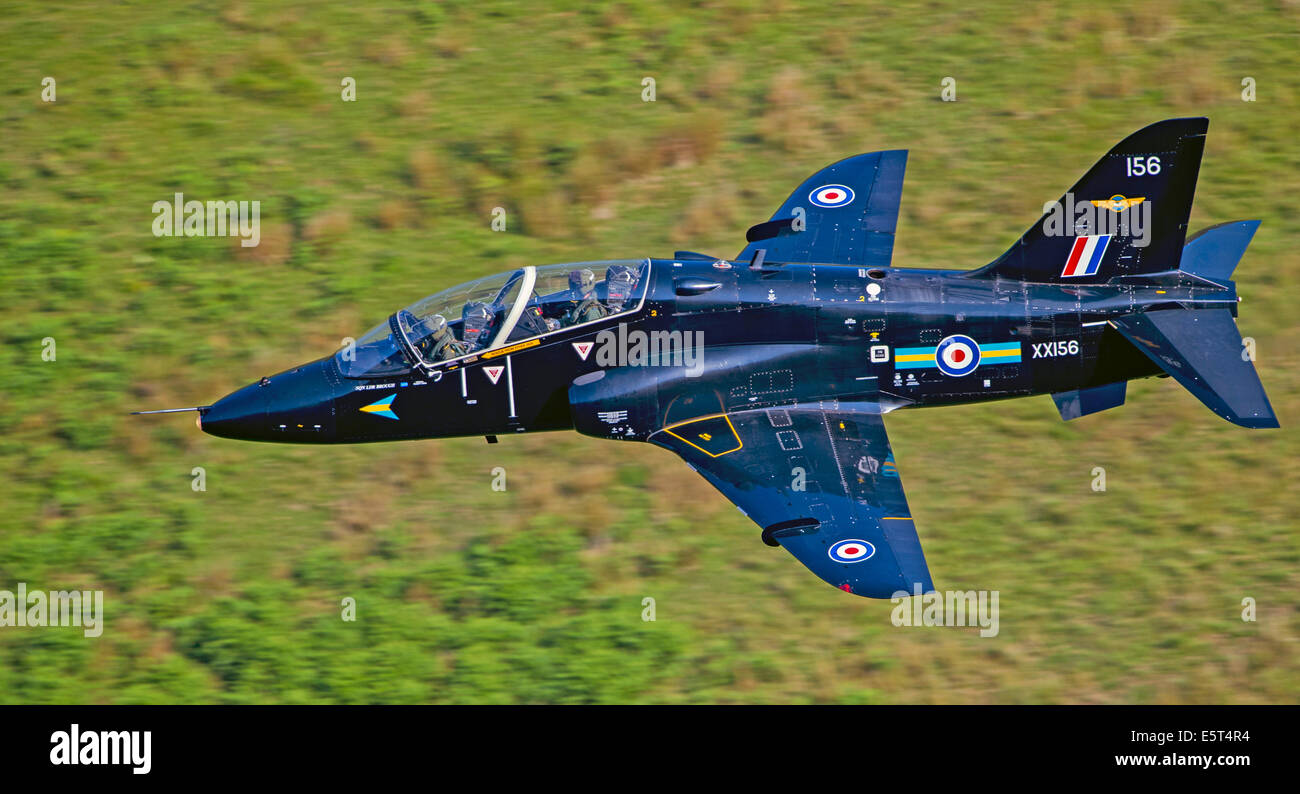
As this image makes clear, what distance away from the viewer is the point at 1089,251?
18453 millimetres

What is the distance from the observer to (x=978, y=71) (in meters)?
25.5

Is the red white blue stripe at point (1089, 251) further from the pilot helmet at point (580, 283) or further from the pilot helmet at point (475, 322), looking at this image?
the pilot helmet at point (475, 322)

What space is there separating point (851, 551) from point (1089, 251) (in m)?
5.48

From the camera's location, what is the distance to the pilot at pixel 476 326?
18.0 meters

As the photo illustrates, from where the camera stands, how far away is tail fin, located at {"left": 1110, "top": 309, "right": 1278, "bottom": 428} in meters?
17.0

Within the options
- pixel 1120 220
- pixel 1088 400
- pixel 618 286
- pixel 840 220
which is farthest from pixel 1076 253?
pixel 618 286

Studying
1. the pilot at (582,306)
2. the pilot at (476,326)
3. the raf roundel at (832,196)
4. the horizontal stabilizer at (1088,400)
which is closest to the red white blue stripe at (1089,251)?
the horizontal stabilizer at (1088,400)

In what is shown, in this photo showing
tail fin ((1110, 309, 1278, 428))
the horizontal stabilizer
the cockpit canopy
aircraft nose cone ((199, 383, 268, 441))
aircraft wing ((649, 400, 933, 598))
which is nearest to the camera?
aircraft wing ((649, 400, 933, 598))

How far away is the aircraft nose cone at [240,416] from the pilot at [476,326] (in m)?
2.74

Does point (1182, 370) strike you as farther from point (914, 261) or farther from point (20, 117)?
point (20, 117)

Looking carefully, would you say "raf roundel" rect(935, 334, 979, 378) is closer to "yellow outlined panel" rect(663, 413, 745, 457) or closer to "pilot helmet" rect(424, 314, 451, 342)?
"yellow outlined panel" rect(663, 413, 745, 457)

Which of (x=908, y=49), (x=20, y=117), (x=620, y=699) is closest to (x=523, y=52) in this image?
(x=908, y=49)

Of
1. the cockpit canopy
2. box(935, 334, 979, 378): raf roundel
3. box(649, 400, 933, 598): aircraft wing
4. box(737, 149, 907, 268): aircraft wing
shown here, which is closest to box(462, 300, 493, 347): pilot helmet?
the cockpit canopy

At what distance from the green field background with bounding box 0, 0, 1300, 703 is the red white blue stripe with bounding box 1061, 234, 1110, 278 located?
258 centimetres
